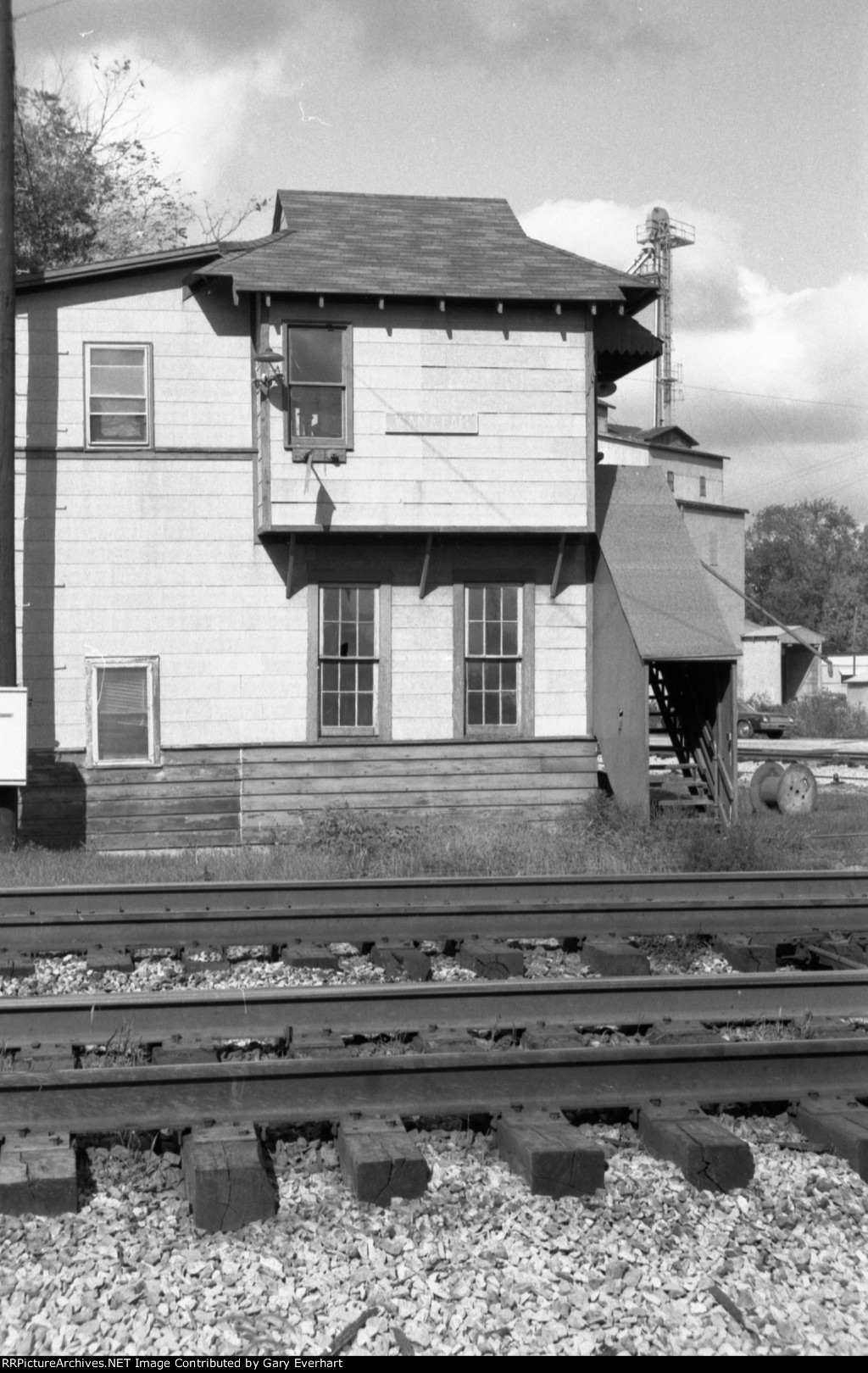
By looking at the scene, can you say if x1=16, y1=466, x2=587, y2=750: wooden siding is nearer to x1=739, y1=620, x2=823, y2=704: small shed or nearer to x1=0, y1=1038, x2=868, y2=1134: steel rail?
x1=0, y1=1038, x2=868, y2=1134: steel rail

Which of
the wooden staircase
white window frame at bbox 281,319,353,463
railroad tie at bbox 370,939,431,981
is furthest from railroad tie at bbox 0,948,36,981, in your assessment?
the wooden staircase

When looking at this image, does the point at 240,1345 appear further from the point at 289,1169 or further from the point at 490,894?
the point at 490,894

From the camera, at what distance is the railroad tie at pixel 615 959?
852 centimetres

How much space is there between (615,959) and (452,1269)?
4.25 m

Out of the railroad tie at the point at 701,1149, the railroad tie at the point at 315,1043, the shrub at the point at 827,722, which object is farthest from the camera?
the shrub at the point at 827,722

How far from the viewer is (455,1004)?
6.99m

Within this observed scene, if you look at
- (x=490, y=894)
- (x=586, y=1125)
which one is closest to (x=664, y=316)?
(x=490, y=894)

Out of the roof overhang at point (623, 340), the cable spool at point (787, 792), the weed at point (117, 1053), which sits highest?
the roof overhang at point (623, 340)

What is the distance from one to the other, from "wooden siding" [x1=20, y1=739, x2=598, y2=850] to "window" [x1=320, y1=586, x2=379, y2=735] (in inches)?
12.3

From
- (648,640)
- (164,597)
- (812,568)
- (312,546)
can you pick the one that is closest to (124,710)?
(164,597)

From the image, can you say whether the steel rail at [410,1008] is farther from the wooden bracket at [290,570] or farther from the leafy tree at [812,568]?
the leafy tree at [812,568]

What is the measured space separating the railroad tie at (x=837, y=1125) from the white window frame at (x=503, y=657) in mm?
9921

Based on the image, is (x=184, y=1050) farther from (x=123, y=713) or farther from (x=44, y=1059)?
(x=123, y=713)

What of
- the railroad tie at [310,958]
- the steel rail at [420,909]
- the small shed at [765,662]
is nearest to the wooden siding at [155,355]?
the steel rail at [420,909]
